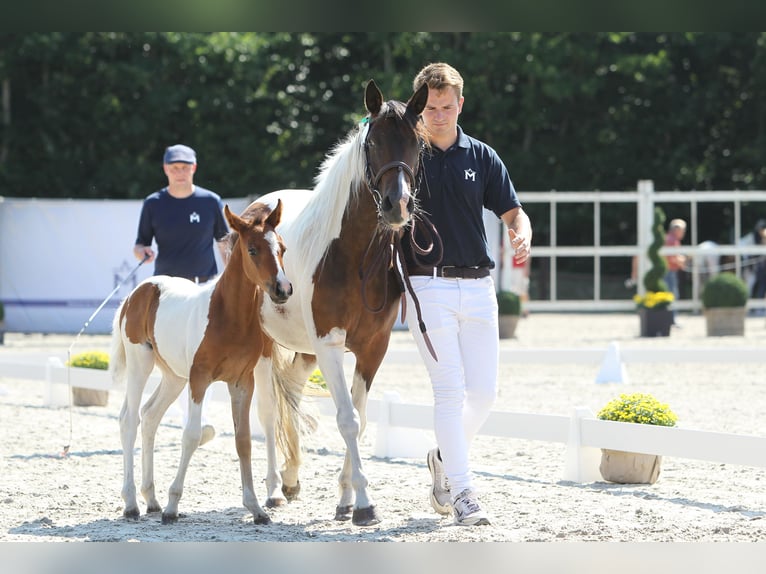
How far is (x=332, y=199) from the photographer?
589 centimetres

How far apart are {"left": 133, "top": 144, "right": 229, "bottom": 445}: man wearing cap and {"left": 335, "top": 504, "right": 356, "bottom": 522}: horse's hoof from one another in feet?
6.35

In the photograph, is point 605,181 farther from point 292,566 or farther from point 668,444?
point 292,566

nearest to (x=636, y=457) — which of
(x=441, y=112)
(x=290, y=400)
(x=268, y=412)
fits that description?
(x=290, y=400)

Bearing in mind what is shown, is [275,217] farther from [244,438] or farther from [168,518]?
[168,518]

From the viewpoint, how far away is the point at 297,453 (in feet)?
21.6

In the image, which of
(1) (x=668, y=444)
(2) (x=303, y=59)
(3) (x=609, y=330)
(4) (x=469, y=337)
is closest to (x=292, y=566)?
(4) (x=469, y=337)

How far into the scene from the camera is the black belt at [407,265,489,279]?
5.71 meters

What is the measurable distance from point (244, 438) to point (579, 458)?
2.13 m

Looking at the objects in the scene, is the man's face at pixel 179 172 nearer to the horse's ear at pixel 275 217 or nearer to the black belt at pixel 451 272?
the horse's ear at pixel 275 217

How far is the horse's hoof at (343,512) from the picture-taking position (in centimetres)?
593

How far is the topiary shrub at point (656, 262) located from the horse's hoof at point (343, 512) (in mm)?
12807

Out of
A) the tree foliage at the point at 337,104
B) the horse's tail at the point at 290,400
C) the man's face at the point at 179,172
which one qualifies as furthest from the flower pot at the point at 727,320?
the horse's tail at the point at 290,400

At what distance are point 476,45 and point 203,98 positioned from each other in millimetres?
6236

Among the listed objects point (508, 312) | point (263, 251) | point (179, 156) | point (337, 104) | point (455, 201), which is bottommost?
point (508, 312)
